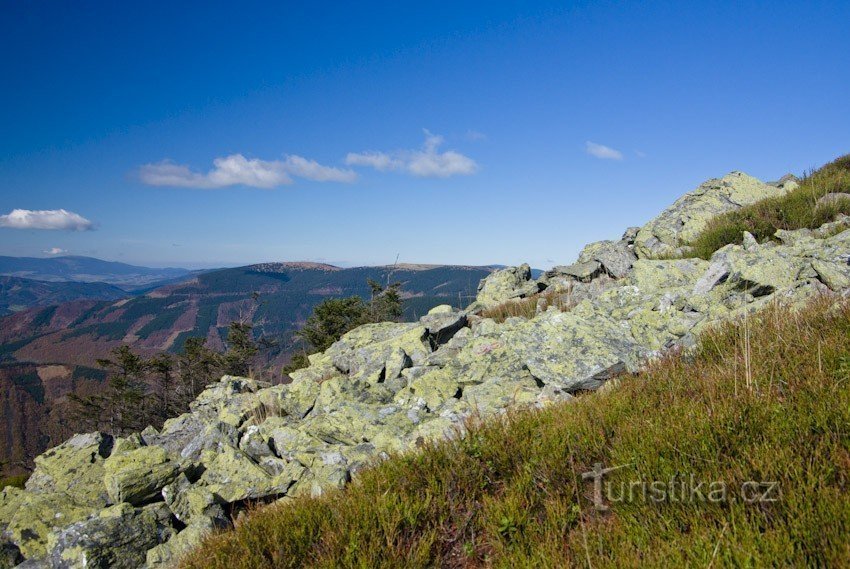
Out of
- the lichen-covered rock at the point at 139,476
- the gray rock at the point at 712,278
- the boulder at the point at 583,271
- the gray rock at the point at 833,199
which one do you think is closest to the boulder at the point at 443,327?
the boulder at the point at 583,271

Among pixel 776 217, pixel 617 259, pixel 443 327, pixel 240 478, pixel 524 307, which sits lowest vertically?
pixel 240 478

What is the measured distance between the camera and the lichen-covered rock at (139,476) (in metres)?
7.01

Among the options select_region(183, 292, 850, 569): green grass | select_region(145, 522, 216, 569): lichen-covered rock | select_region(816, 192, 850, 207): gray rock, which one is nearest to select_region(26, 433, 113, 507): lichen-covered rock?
select_region(145, 522, 216, 569): lichen-covered rock

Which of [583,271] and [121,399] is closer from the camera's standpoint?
[583,271]

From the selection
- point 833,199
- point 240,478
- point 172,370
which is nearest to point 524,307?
point 833,199

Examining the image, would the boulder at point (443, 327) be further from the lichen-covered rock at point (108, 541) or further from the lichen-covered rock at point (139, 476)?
the lichen-covered rock at point (108, 541)

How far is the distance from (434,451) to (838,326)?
5.72m

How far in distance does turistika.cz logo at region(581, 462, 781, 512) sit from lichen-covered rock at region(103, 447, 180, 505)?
23.4 feet

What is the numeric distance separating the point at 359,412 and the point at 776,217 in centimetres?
1649

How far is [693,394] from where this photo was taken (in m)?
4.95

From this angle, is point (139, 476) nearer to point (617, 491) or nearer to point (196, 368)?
point (617, 491)

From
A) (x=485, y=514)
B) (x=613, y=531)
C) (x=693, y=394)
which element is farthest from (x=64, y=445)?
(x=693, y=394)

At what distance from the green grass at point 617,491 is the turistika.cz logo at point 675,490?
3cm

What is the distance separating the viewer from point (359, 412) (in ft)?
29.0
